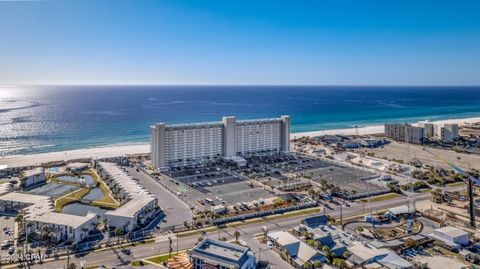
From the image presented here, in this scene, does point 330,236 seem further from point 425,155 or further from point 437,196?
point 425,155

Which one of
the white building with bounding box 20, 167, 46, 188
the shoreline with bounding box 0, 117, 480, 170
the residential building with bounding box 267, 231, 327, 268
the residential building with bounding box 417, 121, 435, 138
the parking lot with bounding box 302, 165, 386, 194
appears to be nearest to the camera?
the residential building with bounding box 267, 231, 327, 268

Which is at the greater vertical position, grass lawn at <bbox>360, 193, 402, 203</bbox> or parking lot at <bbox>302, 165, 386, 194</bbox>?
parking lot at <bbox>302, 165, 386, 194</bbox>

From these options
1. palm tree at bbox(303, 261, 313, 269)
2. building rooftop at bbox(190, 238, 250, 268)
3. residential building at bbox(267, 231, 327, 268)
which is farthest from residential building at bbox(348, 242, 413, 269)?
building rooftop at bbox(190, 238, 250, 268)

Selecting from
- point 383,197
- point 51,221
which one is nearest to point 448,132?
point 383,197

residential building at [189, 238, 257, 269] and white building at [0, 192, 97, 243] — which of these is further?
white building at [0, 192, 97, 243]

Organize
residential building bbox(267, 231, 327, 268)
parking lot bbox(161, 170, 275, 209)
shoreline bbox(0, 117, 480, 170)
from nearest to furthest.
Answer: residential building bbox(267, 231, 327, 268)
parking lot bbox(161, 170, 275, 209)
shoreline bbox(0, 117, 480, 170)

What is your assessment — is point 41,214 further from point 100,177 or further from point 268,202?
point 268,202

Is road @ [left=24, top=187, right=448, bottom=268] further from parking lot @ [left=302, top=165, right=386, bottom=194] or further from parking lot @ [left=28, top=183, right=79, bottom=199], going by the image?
parking lot @ [left=28, top=183, right=79, bottom=199]
